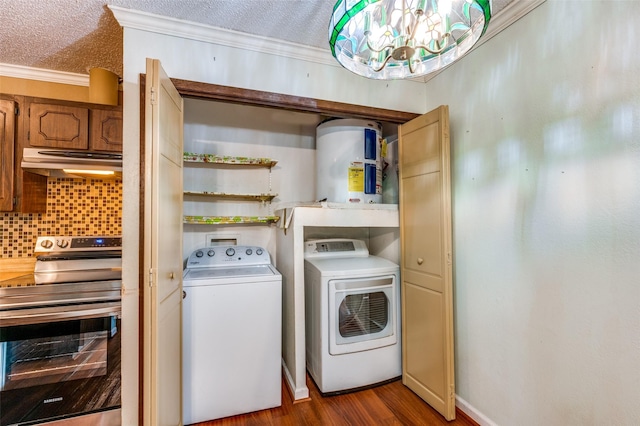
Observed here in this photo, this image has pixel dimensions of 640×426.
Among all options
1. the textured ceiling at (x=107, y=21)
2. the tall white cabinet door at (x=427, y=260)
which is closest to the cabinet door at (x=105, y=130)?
the textured ceiling at (x=107, y=21)

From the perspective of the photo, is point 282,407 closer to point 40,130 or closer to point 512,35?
point 40,130

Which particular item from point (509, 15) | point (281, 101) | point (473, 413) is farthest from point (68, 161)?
point (473, 413)

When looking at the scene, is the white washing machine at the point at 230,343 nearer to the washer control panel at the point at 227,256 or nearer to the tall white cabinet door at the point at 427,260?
the washer control panel at the point at 227,256

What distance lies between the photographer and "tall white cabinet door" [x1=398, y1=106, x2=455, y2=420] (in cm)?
168

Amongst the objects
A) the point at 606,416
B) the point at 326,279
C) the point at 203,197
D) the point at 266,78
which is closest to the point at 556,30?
the point at 266,78

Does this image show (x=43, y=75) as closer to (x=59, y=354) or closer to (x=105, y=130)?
(x=105, y=130)

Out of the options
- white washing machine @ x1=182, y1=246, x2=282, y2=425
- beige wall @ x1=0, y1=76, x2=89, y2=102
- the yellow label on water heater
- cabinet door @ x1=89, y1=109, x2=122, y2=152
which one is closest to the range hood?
cabinet door @ x1=89, y1=109, x2=122, y2=152

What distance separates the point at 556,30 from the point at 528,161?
24.2 inches

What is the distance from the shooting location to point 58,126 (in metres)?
1.83

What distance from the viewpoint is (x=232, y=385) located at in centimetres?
174

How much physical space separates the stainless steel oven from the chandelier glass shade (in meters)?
1.86

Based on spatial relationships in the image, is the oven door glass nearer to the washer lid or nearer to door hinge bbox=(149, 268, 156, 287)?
the washer lid

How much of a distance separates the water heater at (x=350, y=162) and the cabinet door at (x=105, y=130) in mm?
1528

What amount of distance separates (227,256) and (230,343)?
71 centimetres
